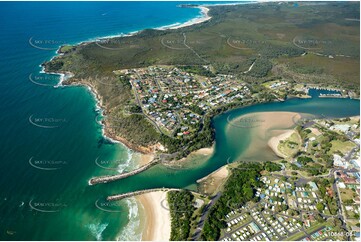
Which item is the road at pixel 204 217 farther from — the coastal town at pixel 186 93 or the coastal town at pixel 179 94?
the coastal town at pixel 179 94

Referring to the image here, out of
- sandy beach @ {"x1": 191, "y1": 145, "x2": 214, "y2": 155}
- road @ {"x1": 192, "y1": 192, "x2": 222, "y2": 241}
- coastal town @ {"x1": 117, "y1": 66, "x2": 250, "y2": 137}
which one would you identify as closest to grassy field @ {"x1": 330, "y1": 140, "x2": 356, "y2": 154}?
sandy beach @ {"x1": 191, "y1": 145, "x2": 214, "y2": 155}

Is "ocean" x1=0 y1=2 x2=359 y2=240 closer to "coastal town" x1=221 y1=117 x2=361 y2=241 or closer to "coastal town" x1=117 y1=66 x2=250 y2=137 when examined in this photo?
"coastal town" x1=117 y1=66 x2=250 y2=137

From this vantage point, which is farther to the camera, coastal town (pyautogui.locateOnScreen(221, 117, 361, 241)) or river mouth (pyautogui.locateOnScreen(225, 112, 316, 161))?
river mouth (pyautogui.locateOnScreen(225, 112, 316, 161))

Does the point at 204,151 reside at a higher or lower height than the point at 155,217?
higher

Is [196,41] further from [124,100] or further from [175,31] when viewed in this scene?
[124,100]

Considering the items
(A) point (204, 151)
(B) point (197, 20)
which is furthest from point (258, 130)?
(B) point (197, 20)

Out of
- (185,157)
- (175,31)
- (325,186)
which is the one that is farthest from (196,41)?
(325,186)

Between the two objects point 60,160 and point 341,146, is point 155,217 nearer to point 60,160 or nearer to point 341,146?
point 60,160
